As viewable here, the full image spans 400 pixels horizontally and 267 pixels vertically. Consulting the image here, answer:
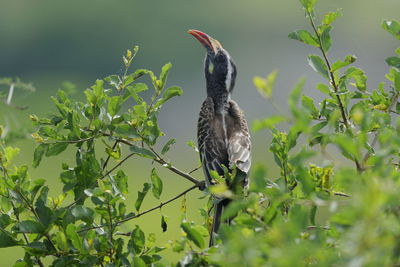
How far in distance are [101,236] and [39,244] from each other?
23cm

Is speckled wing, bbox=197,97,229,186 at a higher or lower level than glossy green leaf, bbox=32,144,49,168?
lower

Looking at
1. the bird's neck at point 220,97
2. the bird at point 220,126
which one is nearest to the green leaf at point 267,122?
the bird at point 220,126

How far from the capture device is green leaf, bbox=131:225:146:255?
2729 millimetres

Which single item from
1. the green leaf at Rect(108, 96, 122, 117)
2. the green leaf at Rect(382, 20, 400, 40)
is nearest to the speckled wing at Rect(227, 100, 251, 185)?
the green leaf at Rect(108, 96, 122, 117)

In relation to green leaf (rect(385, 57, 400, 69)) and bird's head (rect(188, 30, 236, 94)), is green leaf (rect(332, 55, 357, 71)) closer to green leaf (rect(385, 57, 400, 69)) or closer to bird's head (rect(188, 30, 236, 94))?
green leaf (rect(385, 57, 400, 69))

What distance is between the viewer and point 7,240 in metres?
2.79

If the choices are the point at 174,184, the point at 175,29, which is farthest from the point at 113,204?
the point at 175,29

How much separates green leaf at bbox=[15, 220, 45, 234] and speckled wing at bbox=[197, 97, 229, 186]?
52.3 inches

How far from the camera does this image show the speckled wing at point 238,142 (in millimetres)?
4176

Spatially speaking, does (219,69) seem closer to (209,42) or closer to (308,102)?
(209,42)

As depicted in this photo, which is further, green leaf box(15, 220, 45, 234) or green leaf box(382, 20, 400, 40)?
green leaf box(382, 20, 400, 40)

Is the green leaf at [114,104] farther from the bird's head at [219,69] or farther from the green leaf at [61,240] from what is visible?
the bird's head at [219,69]

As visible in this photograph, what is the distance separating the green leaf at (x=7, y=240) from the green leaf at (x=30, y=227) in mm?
69

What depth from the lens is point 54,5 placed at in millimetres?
20297
